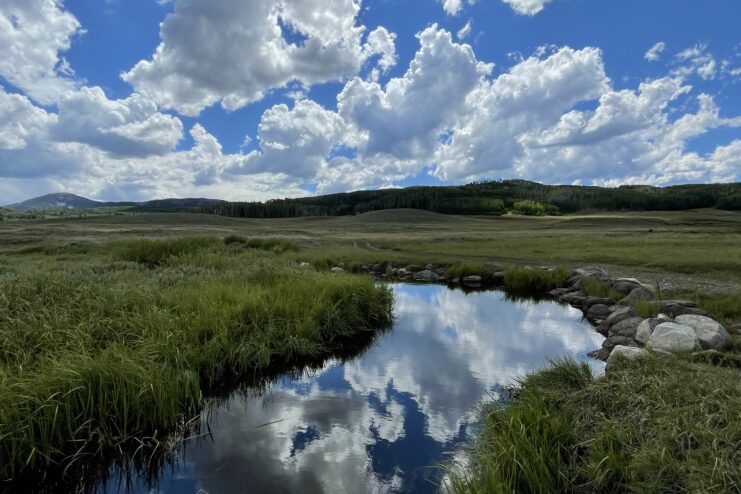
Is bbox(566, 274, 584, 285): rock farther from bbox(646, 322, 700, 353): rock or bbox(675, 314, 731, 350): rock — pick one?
bbox(646, 322, 700, 353): rock

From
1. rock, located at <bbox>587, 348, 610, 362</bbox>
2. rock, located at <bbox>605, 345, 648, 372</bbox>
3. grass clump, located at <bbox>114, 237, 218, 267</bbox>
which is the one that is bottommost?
rock, located at <bbox>587, 348, 610, 362</bbox>

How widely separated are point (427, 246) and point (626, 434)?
3248 centimetres

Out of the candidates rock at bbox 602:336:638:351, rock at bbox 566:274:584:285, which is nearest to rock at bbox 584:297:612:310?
rock at bbox 566:274:584:285

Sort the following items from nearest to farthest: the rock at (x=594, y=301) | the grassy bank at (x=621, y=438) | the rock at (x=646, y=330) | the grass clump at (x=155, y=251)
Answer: the grassy bank at (x=621, y=438) < the rock at (x=646, y=330) < the rock at (x=594, y=301) < the grass clump at (x=155, y=251)

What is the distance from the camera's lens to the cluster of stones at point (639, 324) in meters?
8.42

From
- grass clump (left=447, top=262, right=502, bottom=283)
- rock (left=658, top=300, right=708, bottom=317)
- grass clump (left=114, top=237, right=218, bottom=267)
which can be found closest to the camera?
rock (left=658, top=300, right=708, bottom=317)

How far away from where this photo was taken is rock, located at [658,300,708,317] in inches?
464

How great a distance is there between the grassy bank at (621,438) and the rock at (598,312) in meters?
8.01

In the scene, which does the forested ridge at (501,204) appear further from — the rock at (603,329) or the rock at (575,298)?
the rock at (603,329)

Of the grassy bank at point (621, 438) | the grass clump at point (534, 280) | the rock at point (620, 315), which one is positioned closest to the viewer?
the grassy bank at point (621, 438)

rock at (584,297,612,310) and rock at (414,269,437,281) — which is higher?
rock at (584,297,612,310)

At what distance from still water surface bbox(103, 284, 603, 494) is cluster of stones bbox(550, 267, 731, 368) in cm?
84

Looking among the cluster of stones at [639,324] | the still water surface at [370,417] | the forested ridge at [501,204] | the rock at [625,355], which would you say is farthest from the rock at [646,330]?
the forested ridge at [501,204]

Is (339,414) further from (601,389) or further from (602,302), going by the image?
(602,302)
